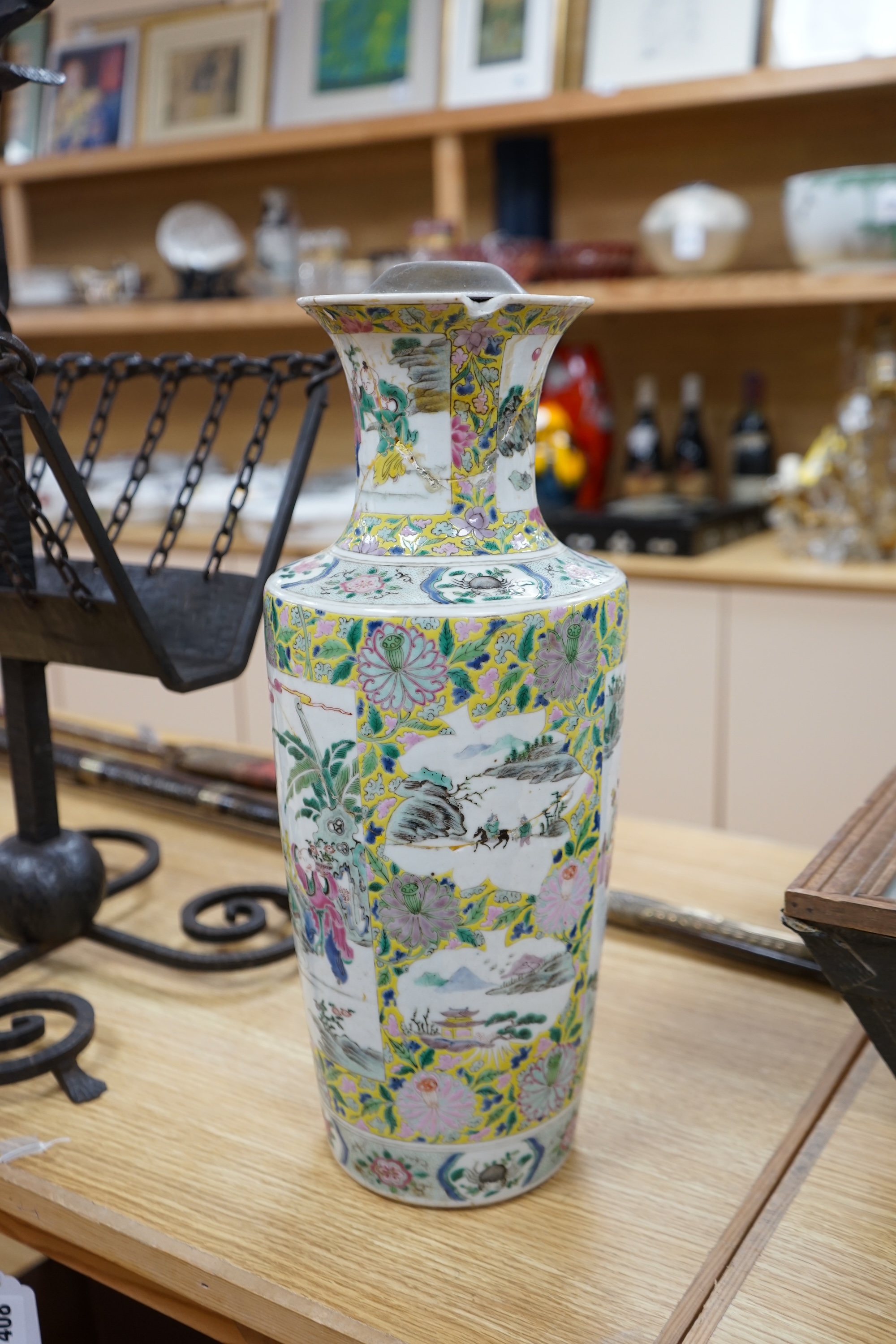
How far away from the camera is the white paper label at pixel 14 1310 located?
1.98 feet

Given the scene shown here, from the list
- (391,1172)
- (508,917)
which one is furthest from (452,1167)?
(508,917)

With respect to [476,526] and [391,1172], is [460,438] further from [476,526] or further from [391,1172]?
[391,1172]

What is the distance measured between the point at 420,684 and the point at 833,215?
6.16ft

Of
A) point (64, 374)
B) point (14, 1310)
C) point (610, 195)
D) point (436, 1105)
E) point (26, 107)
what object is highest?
point (26, 107)

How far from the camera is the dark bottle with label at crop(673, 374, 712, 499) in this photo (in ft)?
8.36

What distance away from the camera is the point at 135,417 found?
3461 mm

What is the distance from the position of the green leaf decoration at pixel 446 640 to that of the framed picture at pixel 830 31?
6.52 ft

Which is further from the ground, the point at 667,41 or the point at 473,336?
the point at 667,41

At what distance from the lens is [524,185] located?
257 cm

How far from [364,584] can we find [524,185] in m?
2.27

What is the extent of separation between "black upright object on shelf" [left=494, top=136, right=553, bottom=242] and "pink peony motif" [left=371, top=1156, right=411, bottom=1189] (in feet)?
7.61

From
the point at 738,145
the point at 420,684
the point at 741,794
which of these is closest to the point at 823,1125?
the point at 420,684

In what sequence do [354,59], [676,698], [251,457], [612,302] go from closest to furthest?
[251,457] → [676,698] → [612,302] → [354,59]

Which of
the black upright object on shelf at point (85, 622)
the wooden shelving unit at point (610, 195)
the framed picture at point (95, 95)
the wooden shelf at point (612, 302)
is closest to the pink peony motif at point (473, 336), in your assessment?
the black upright object on shelf at point (85, 622)
